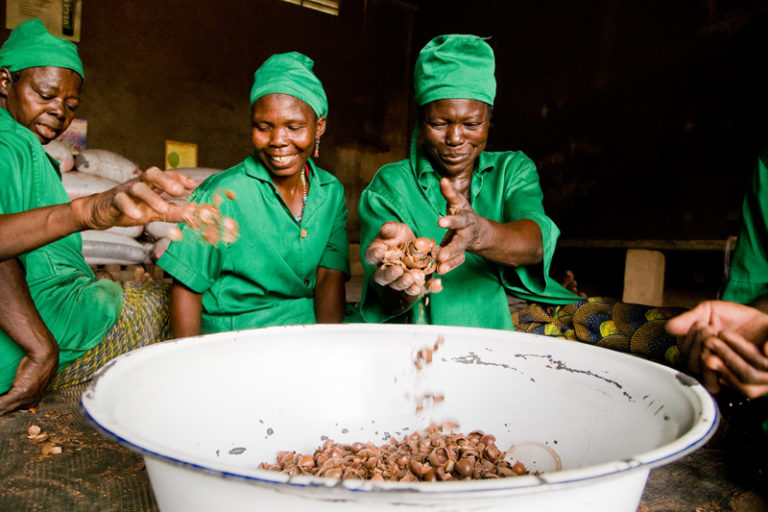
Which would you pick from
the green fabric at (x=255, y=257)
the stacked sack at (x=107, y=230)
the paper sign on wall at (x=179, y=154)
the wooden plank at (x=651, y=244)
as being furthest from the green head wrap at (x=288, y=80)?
the paper sign on wall at (x=179, y=154)

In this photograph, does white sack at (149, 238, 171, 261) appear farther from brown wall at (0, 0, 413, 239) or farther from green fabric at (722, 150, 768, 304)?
green fabric at (722, 150, 768, 304)

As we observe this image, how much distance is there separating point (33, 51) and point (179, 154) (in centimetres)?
316

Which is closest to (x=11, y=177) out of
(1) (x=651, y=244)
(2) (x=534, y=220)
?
(2) (x=534, y=220)

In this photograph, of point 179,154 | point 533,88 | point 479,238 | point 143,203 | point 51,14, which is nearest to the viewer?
point 143,203

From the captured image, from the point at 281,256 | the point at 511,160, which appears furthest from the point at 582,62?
the point at 281,256

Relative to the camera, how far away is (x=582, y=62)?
146 inches

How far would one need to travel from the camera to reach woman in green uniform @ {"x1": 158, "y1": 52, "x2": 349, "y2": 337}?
1748mm

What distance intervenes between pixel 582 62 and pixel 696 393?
3.54 meters

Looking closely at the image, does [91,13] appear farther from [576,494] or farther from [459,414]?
[576,494]

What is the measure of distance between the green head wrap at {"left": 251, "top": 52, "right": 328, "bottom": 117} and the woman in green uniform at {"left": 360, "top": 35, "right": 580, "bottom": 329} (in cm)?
37

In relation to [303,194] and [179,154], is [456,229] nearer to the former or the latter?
[303,194]

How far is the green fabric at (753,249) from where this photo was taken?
137 centimetres

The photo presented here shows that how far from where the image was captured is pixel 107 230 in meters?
3.57

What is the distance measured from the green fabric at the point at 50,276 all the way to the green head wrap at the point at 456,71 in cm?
126
